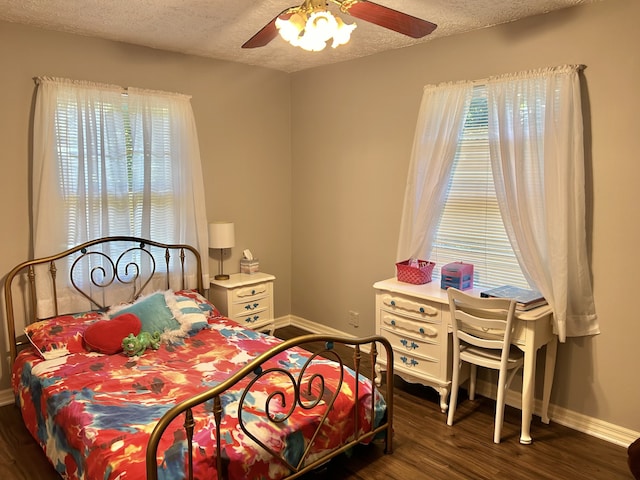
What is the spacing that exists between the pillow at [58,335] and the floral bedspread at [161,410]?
0.06 meters

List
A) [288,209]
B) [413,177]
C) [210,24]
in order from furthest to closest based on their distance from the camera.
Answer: [288,209] < [413,177] < [210,24]

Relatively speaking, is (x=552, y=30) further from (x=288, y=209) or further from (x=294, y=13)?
(x=288, y=209)

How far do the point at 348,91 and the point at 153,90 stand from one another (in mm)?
1646

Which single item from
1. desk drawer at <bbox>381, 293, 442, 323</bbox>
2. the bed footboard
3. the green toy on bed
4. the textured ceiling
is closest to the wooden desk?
desk drawer at <bbox>381, 293, 442, 323</bbox>

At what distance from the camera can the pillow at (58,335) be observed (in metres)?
3.04

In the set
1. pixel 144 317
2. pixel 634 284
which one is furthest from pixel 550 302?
pixel 144 317

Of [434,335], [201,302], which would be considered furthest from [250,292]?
[434,335]

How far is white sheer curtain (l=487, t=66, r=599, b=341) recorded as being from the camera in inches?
115

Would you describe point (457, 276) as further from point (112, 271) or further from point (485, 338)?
point (112, 271)

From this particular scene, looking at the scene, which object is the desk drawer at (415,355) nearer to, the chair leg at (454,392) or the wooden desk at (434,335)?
the wooden desk at (434,335)

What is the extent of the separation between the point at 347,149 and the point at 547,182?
1873mm

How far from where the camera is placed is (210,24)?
327 centimetres

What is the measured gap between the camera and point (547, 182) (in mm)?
3014

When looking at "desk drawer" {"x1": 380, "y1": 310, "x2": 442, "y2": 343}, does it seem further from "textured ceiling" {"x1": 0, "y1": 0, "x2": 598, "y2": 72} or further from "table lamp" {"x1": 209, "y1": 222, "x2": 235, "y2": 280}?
"textured ceiling" {"x1": 0, "y1": 0, "x2": 598, "y2": 72}
